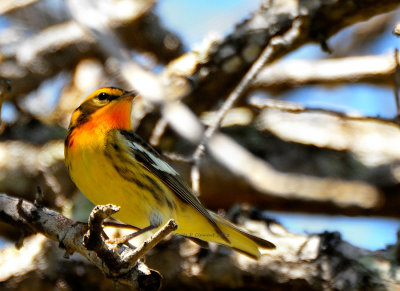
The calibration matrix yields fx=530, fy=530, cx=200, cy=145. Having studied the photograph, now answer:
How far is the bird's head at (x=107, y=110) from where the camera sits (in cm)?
363

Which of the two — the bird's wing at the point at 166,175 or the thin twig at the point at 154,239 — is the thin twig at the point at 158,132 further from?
the thin twig at the point at 154,239

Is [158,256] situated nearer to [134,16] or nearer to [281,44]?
[281,44]

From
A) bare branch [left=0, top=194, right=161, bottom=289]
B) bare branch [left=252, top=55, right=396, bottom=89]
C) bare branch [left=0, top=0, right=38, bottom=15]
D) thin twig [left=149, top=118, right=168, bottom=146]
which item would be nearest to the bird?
bare branch [left=0, top=194, right=161, bottom=289]

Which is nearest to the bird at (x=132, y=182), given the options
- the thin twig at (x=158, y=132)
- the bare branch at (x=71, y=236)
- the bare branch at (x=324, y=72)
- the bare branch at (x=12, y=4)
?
the bare branch at (x=71, y=236)

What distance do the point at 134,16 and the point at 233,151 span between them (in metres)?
2.57

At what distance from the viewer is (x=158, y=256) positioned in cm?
386

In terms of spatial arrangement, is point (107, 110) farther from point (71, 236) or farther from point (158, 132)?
point (71, 236)

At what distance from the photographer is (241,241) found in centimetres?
348

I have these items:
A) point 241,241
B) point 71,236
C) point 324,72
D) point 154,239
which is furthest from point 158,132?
point 154,239

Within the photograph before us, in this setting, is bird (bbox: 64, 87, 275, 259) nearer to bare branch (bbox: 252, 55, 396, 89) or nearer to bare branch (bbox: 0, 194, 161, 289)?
bare branch (bbox: 0, 194, 161, 289)

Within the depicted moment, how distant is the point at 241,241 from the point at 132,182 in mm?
827

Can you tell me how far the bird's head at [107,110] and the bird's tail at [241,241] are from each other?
3.12ft

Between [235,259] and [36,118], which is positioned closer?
[235,259]

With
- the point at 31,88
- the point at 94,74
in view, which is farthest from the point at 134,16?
the point at 31,88
